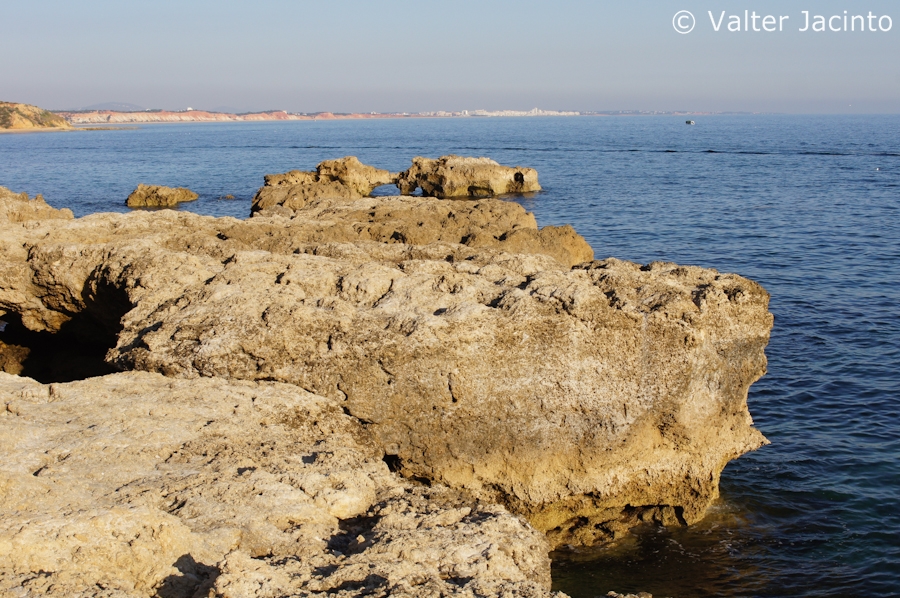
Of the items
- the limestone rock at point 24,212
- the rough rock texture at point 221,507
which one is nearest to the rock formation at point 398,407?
the rough rock texture at point 221,507

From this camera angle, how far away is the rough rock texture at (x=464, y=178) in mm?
47781

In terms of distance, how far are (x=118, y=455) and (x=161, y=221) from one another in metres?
7.67

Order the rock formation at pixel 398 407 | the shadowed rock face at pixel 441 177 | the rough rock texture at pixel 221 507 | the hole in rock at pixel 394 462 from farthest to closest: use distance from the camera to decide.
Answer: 1. the shadowed rock face at pixel 441 177
2. the hole in rock at pixel 394 462
3. the rock formation at pixel 398 407
4. the rough rock texture at pixel 221 507

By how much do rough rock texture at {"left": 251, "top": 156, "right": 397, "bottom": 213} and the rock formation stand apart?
2089 centimetres

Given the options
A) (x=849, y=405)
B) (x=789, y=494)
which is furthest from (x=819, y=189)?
(x=789, y=494)

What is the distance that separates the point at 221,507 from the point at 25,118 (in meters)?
204

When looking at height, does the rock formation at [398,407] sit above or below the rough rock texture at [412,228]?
below

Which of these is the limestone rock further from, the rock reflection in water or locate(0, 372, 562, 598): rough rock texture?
the rock reflection in water

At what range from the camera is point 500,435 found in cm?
849

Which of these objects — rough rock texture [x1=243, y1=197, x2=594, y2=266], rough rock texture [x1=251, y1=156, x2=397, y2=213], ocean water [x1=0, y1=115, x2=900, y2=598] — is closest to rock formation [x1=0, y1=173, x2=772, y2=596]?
ocean water [x1=0, y1=115, x2=900, y2=598]

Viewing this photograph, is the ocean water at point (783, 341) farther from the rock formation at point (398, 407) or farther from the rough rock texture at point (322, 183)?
the rough rock texture at point (322, 183)

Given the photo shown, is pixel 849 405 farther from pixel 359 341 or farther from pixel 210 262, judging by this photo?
pixel 210 262

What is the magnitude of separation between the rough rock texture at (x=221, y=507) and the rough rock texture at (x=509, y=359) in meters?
0.57

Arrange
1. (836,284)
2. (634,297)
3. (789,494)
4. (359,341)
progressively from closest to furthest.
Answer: (359,341), (634,297), (789,494), (836,284)
